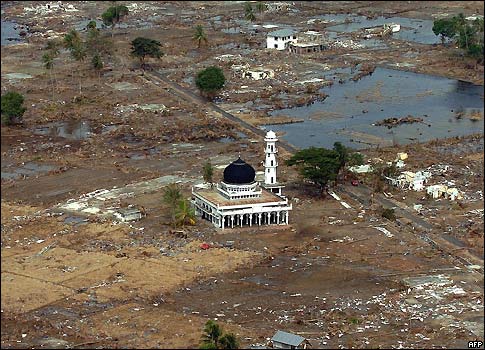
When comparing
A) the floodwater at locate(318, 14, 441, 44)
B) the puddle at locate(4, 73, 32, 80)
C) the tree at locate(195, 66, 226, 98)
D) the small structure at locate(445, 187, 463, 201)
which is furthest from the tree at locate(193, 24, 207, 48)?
the small structure at locate(445, 187, 463, 201)

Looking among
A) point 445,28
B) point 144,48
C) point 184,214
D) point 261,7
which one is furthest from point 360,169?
point 261,7

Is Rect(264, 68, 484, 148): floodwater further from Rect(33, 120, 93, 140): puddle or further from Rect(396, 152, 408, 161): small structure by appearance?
Rect(33, 120, 93, 140): puddle

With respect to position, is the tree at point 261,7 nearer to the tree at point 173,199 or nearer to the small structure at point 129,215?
the small structure at point 129,215

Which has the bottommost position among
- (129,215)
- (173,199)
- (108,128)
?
(108,128)

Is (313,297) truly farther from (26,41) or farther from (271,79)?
(26,41)

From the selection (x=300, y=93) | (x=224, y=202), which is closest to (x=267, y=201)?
(x=224, y=202)

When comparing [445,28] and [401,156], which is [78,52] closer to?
[401,156]
